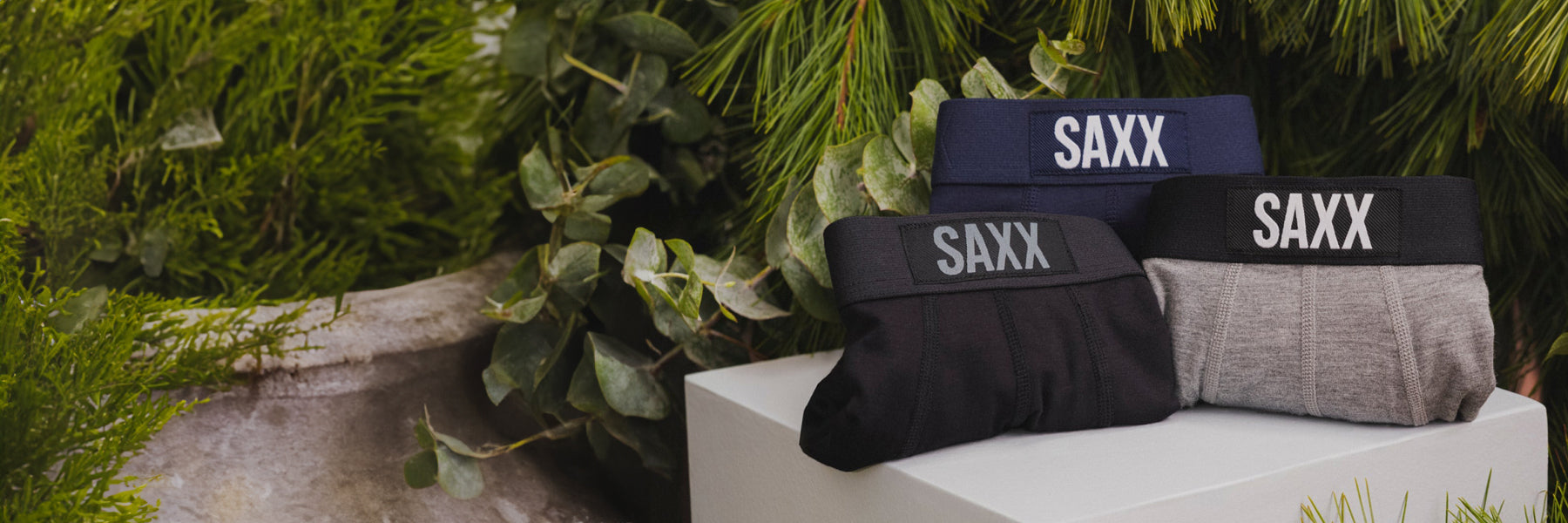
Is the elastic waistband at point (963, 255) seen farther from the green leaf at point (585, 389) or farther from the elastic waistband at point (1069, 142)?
the green leaf at point (585, 389)

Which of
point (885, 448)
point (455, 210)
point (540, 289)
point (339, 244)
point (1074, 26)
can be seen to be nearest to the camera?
point (885, 448)

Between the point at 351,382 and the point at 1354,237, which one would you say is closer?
the point at 1354,237

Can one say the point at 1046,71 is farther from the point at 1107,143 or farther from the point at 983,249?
the point at 983,249

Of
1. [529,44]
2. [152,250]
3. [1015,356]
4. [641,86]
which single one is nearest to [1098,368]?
[1015,356]

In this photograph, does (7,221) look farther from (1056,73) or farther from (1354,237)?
(1354,237)

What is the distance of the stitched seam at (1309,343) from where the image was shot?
62 centimetres

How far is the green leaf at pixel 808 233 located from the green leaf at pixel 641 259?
0.35ft

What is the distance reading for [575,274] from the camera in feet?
2.81

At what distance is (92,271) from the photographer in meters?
0.94

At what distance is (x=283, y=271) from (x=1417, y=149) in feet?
3.36

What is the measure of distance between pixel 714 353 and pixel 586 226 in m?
0.15

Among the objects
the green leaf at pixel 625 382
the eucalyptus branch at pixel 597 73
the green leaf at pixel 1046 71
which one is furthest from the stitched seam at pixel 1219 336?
the eucalyptus branch at pixel 597 73

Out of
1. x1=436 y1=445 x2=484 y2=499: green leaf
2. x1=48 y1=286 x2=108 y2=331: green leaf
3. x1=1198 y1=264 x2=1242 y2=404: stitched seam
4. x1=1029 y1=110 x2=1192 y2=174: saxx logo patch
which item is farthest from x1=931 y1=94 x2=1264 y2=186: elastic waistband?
x1=48 y1=286 x2=108 y2=331: green leaf

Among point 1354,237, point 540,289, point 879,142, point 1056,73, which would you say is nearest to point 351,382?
point 540,289
